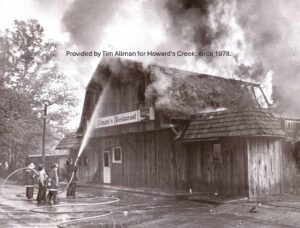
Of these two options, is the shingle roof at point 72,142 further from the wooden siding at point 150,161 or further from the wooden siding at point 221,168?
the wooden siding at point 221,168

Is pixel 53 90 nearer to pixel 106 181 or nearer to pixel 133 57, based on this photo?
pixel 106 181

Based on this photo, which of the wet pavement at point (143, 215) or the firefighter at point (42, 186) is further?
the firefighter at point (42, 186)

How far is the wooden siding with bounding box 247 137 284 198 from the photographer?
14.5 meters

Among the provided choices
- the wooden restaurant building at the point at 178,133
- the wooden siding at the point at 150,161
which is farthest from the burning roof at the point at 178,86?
the wooden siding at the point at 150,161

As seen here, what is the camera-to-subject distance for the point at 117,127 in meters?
21.0

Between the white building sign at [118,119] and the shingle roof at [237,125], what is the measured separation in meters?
3.57

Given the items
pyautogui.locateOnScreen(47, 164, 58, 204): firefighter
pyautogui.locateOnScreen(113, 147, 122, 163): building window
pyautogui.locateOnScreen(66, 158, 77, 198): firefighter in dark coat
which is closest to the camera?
pyautogui.locateOnScreen(47, 164, 58, 204): firefighter

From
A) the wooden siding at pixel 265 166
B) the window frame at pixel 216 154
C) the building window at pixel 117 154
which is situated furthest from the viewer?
the building window at pixel 117 154

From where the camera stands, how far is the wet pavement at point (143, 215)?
10.3m

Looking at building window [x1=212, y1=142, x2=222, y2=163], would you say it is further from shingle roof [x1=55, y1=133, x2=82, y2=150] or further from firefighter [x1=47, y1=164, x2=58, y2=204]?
shingle roof [x1=55, y1=133, x2=82, y2=150]

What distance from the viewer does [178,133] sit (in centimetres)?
1720

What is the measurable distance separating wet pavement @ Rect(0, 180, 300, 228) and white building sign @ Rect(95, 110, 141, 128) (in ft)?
16.1

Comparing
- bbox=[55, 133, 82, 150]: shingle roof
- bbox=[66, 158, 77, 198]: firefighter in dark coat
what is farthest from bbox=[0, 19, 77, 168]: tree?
bbox=[66, 158, 77, 198]: firefighter in dark coat

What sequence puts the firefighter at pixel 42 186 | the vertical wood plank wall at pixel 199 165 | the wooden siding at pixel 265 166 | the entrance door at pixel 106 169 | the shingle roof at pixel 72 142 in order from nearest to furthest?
1. the wooden siding at pixel 265 166
2. the vertical wood plank wall at pixel 199 165
3. the firefighter at pixel 42 186
4. the entrance door at pixel 106 169
5. the shingle roof at pixel 72 142
